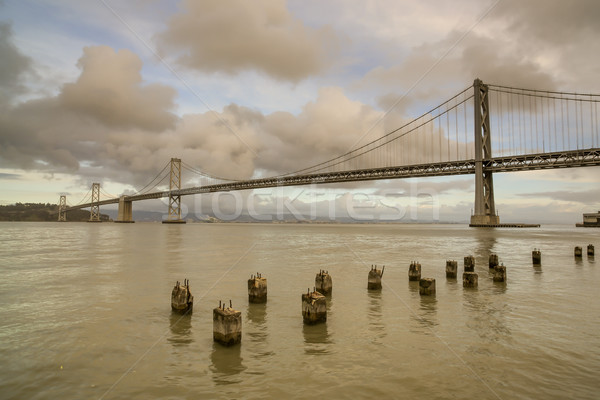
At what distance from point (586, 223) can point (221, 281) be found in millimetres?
121629

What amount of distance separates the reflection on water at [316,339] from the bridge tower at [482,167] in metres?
60.5

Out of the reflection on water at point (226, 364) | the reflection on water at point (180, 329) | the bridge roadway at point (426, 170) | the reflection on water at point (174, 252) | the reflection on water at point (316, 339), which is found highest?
the bridge roadway at point (426, 170)

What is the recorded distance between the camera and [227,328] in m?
5.38

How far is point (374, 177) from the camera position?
70438mm

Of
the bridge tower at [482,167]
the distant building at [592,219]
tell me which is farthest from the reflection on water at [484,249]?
the distant building at [592,219]

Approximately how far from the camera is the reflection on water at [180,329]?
5.74 m

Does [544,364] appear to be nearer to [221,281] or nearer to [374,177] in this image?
[221,281]

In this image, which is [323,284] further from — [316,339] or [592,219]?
[592,219]

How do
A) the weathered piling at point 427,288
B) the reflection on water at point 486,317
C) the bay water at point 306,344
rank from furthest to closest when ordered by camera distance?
1. the weathered piling at point 427,288
2. the reflection on water at point 486,317
3. the bay water at point 306,344

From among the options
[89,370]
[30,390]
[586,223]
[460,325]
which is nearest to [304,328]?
[460,325]

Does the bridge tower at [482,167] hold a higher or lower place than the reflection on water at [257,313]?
higher

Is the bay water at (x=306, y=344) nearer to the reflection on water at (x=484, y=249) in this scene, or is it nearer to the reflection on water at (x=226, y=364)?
the reflection on water at (x=226, y=364)

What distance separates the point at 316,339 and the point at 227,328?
1514 mm

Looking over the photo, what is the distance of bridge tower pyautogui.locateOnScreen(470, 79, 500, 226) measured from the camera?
5966 cm
